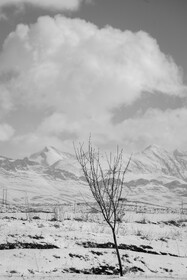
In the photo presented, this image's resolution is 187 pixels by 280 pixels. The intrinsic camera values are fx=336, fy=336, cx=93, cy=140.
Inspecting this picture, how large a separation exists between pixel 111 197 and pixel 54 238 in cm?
438

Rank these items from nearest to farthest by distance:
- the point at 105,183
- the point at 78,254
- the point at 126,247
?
the point at 105,183, the point at 78,254, the point at 126,247

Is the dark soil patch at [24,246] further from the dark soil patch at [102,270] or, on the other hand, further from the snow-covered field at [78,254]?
the dark soil patch at [102,270]

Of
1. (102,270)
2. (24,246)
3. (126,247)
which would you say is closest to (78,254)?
(102,270)

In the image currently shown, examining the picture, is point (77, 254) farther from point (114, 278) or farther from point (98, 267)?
point (114, 278)

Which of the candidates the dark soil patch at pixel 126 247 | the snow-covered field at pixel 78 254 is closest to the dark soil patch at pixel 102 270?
the snow-covered field at pixel 78 254

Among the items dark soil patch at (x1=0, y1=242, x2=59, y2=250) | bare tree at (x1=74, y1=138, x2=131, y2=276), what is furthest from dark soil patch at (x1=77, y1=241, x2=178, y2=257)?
bare tree at (x1=74, y1=138, x2=131, y2=276)

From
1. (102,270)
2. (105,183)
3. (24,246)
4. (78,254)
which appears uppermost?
(105,183)

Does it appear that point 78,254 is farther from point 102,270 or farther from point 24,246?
point 24,246

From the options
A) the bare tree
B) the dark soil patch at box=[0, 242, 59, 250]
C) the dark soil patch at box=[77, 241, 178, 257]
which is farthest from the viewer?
the dark soil patch at box=[77, 241, 178, 257]

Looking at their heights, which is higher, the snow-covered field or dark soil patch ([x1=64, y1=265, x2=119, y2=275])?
the snow-covered field

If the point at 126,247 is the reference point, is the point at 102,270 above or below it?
below

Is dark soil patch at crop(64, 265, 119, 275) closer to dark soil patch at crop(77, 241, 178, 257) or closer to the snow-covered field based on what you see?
the snow-covered field

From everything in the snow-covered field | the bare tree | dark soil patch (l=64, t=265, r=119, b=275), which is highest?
the bare tree

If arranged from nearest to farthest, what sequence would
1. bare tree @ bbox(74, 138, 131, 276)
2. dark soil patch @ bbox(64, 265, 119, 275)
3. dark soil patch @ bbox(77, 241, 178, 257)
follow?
bare tree @ bbox(74, 138, 131, 276) < dark soil patch @ bbox(64, 265, 119, 275) < dark soil patch @ bbox(77, 241, 178, 257)
